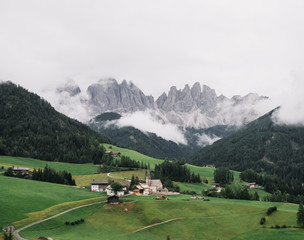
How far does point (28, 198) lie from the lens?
92.4 m

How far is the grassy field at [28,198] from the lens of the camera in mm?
77875

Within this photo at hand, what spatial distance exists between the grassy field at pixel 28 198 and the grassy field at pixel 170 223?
21.5ft

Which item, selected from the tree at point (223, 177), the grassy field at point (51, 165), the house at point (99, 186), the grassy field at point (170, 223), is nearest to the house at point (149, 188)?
the house at point (99, 186)

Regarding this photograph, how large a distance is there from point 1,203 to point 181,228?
49.9 metres

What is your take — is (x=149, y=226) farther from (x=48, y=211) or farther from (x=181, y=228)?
(x=48, y=211)

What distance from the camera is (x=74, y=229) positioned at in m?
76.8

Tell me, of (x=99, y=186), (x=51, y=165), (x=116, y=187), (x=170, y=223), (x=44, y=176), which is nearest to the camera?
(x=170, y=223)

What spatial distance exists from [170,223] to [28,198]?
44834mm

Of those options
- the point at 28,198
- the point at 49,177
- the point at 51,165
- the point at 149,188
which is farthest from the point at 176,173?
the point at 28,198

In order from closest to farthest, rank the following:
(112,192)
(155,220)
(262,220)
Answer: (262,220)
(155,220)
(112,192)

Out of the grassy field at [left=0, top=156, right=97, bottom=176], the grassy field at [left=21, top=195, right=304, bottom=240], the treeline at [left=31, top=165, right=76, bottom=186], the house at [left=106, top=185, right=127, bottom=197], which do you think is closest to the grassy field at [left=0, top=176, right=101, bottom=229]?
the house at [left=106, top=185, right=127, bottom=197]

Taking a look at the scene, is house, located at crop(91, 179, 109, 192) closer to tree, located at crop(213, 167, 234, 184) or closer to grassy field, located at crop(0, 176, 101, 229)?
grassy field, located at crop(0, 176, 101, 229)

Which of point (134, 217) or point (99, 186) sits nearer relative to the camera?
point (134, 217)

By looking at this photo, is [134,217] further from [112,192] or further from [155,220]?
[112,192]
